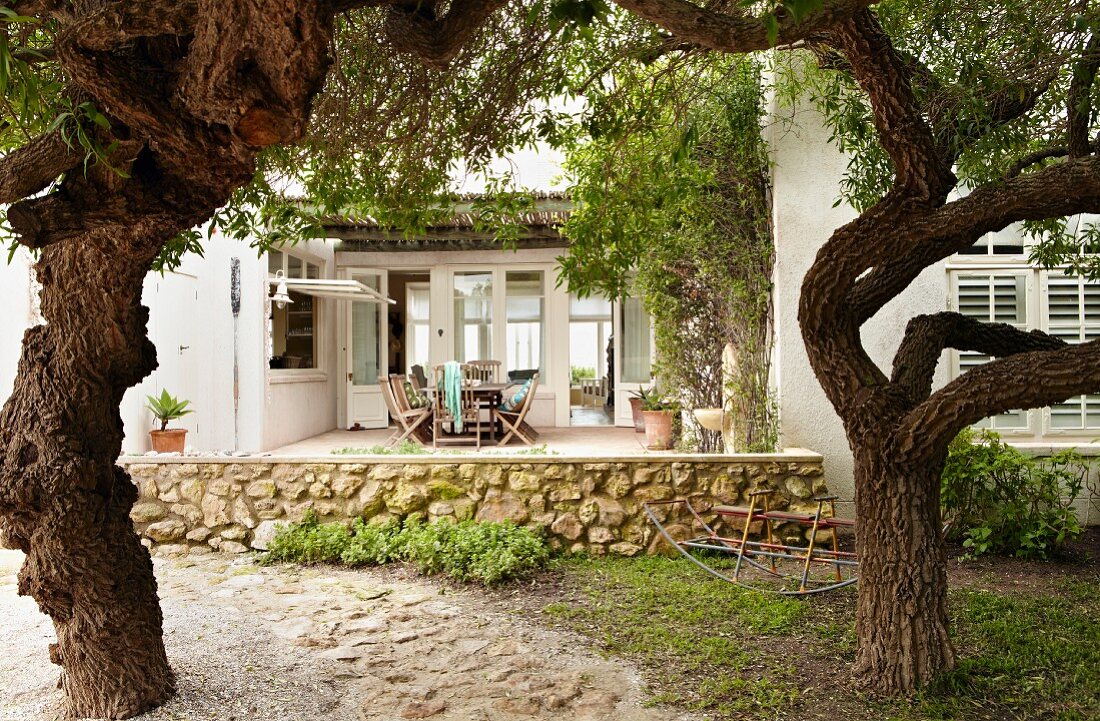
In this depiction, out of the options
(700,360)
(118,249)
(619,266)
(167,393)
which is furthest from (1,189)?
(700,360)

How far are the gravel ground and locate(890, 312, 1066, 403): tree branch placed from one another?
70.6 inches

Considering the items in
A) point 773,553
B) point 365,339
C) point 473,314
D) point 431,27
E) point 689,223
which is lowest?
point 773,553

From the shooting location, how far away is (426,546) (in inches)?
234

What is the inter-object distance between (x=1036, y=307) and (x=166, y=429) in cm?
765

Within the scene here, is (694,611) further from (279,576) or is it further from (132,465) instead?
(132,465)

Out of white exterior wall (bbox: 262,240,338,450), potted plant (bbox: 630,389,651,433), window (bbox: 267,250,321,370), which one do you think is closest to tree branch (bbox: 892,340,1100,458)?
potted plant (bbox: 630,389,651,433)

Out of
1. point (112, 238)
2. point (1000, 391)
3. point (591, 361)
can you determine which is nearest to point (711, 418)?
point (1000, 391)

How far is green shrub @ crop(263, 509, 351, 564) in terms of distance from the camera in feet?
20.3

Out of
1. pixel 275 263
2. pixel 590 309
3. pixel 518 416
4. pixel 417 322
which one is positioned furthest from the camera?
pixel 417 322

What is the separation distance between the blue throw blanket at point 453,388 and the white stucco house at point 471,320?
1.49 m

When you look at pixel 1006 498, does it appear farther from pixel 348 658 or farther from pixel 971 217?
pixel 348 658

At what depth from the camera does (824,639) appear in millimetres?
4352

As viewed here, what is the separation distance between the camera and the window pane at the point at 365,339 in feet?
39.2

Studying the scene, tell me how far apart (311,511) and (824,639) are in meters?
3.91
